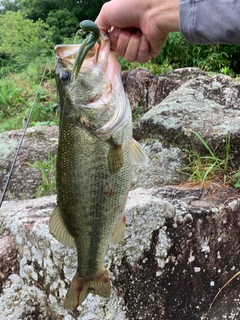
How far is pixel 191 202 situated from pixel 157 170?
861mm

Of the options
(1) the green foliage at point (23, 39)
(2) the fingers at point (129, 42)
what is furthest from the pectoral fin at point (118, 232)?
(1) the green foliage at point (23, 39)

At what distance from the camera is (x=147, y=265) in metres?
2.12

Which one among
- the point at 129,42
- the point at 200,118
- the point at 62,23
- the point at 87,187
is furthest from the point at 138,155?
the point at 62,23

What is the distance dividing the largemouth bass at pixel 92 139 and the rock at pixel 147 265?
600 millimetres

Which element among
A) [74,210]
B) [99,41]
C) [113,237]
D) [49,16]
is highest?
[99,41]

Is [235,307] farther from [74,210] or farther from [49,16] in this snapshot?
[49,16]

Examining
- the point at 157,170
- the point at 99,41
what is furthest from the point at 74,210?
the point at 157,170

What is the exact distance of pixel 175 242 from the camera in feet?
7.14

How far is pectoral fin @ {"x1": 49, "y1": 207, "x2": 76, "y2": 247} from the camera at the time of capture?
5.20ft

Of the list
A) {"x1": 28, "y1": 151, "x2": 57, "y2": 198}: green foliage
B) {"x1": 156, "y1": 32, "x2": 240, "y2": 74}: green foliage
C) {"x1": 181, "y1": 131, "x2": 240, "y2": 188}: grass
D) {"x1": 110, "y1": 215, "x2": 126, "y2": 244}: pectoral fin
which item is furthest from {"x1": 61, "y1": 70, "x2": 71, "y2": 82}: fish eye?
{"x1": 156, "y1": 32, "x2": 240, "y2": 74}: green foliage

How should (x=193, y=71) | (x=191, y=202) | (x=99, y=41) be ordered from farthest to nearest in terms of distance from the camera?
(x=193, y=71) < (x=191, y=202) < (x=99, y=41)

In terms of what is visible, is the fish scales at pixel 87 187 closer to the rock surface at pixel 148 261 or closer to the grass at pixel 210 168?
the rock surface at pixel 148 261

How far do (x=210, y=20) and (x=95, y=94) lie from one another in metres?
0.56

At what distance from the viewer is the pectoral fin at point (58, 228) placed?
1585mm
